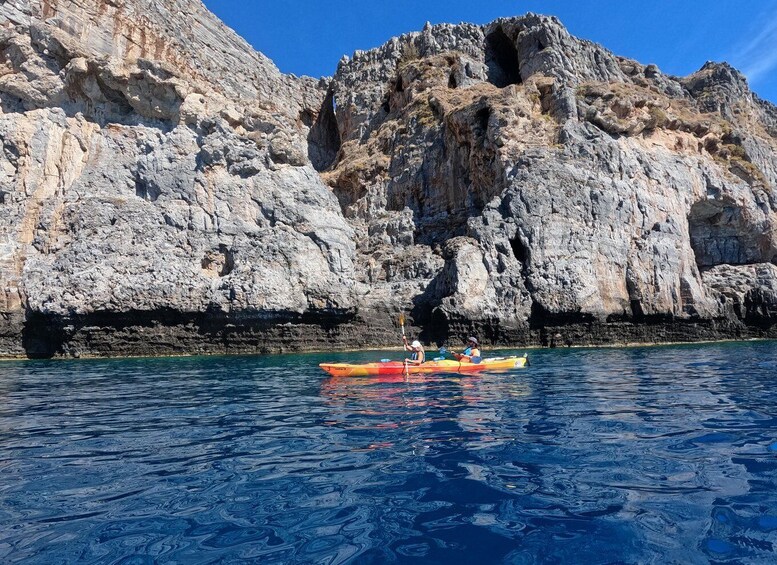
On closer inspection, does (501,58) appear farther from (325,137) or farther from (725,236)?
(725,236)

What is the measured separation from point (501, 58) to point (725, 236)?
2776cm

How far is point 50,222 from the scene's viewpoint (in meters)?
27.0

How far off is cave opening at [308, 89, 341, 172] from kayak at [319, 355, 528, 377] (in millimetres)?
39841

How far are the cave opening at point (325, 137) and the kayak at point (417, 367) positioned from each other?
3984 centimetres

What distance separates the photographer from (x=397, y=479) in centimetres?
525

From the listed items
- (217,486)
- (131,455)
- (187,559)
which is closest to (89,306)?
(131,455)

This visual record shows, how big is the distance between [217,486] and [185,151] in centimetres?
2940

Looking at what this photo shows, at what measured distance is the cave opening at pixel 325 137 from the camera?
53250mm

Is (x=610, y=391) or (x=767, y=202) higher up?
(x=767, y=202)

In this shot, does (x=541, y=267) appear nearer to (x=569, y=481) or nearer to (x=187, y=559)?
(x=569, y=481)

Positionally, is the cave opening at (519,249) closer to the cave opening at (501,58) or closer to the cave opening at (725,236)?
→ the cave opening at (725,236)

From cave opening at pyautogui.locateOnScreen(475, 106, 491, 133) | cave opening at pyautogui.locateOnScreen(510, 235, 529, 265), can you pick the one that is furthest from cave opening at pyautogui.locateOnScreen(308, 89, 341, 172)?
cave opening at pyautogui.locateOnScreen(510, 235, 529, 265)

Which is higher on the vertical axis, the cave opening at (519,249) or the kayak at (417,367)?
the cave opening at (519,249)

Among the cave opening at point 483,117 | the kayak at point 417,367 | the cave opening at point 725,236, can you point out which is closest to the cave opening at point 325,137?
the cave opening at point 483,117
